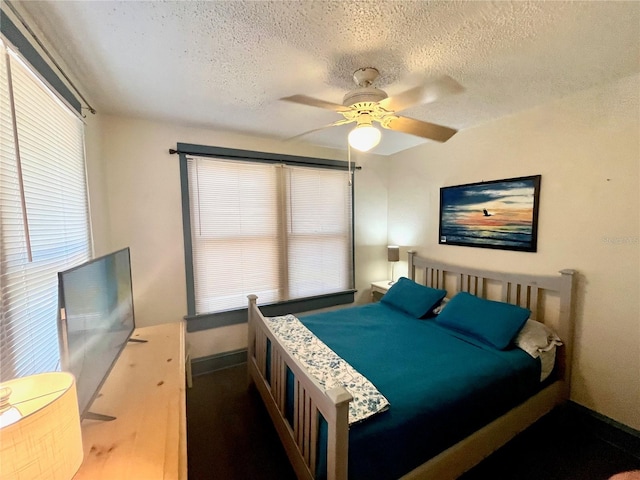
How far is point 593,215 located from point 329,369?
212cm

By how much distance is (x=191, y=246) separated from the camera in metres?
2.55

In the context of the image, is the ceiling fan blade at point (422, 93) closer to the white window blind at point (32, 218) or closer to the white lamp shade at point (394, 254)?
the white window blind at point (32, 218)

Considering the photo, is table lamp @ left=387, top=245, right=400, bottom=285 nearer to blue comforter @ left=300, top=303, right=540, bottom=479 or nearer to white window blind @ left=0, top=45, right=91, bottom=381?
blue comforter @ left=300, top=303, right=540, bottom=479

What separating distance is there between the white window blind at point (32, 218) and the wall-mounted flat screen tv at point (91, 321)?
7.1 inches

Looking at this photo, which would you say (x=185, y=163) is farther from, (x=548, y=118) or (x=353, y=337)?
(x=548, y=118)

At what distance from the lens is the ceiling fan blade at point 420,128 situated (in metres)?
1.66

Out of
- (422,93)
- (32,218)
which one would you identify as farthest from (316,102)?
(32,218)

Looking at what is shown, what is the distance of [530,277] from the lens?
2172mm

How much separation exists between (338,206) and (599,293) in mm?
2379

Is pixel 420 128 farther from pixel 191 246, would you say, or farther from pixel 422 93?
pixel 191 246

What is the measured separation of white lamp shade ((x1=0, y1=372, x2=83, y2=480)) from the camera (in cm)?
57

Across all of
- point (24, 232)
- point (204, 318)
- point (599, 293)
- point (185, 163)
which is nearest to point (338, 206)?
point (185, 163)

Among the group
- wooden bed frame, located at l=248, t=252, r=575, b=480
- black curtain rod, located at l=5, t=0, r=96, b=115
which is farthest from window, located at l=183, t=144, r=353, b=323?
black curtain rod, located at l=5, t=0, r=96, b=115

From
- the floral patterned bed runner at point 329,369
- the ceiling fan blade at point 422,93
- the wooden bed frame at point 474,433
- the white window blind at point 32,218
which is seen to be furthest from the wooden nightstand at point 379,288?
the white window blind at point 32,218
